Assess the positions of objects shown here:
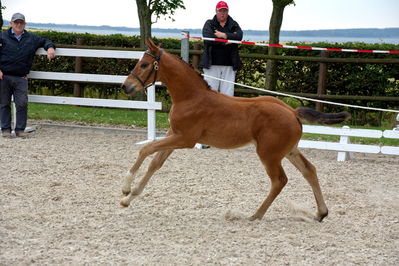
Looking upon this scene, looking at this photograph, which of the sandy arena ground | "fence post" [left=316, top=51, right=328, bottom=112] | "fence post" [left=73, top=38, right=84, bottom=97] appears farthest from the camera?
"fence post" [left=73, top=38, right=84, bottom=97]

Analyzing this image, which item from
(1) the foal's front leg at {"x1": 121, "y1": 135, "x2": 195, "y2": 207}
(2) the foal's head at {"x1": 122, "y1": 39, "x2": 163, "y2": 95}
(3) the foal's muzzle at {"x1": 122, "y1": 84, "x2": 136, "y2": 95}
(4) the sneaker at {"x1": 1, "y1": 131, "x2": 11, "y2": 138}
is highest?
(2) the foal's head at {"x1": 122, "y1": 39, "x2": 163, "y2": 95}

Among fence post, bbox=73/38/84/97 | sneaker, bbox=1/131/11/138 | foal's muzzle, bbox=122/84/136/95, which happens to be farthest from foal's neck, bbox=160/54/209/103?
fence post, bbox=73/38/84/97

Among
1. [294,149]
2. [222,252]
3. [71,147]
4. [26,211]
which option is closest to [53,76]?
[71,147]

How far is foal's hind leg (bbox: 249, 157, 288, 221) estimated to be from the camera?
595 centimetres

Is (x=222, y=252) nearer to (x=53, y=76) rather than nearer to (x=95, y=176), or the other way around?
(x=95, y=176)

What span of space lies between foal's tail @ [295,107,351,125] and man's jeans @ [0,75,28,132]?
6075 millimetres

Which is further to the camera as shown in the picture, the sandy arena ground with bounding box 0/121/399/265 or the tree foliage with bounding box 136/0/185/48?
the tree foliage with bounding box 136/0/185/48

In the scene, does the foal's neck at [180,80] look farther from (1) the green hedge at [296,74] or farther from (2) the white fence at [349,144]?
(1) the green hedge at [296,74]

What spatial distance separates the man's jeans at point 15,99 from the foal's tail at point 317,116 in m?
6.07

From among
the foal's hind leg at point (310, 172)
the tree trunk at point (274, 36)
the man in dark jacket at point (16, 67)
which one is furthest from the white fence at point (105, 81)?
the foal's hind leg at point (310, 172)

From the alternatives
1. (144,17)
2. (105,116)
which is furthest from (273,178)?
(144,17)

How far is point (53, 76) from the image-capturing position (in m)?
11.5

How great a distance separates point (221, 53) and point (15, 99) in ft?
11.8

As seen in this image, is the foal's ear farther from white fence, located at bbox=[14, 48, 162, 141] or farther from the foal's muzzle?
white fence, located at bbox=[14, 48, 162, 141]
